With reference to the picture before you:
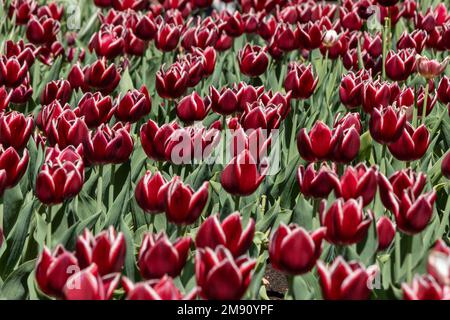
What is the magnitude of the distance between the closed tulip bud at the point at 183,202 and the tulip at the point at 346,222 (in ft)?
1.25

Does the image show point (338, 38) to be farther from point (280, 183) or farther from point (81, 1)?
point (81, 1)

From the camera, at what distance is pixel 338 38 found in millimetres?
4480

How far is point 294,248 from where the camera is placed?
201 centimetres

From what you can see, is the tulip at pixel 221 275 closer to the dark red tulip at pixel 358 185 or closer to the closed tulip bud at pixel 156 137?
the dark red tulip at pixel 358 185

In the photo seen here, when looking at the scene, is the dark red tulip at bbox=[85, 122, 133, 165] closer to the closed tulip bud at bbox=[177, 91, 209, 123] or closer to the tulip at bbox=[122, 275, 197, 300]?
the closed tulip bud at bbox=[177, 91, 209, 123]

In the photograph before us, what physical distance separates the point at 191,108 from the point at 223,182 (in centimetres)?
79

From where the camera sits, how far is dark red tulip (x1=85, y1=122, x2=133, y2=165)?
2711 millimetres

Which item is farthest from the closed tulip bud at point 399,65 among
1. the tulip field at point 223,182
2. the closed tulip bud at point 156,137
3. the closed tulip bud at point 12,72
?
Result: the closed tulip bud at point 12,72

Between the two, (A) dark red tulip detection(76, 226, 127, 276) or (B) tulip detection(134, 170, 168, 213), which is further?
(B) tulip detection(134, 170, 168, 213)

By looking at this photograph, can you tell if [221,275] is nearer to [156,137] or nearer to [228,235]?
[228,235]

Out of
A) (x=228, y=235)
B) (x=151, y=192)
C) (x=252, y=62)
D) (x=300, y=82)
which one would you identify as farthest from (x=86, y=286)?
(x=252, y=62)

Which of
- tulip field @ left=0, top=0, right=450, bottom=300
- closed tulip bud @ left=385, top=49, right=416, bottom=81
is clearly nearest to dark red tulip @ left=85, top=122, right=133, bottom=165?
tulip field @ left=0, top=0, right=450, bottom=300

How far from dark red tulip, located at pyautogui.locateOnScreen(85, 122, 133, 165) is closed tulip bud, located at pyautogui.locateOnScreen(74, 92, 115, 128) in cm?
38
